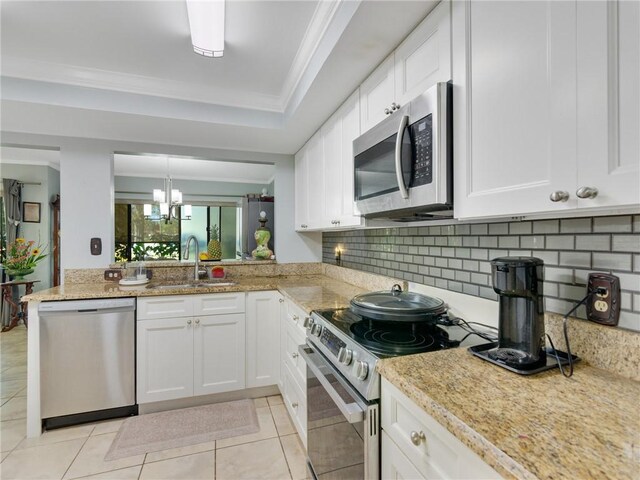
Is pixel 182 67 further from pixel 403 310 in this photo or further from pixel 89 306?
pixel 403 310

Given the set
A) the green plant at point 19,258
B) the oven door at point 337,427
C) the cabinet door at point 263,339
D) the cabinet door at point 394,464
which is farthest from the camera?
the green plant at point 19,258

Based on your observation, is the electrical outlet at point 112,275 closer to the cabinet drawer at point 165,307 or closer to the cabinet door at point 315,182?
the cabinet drawer at point 165,307

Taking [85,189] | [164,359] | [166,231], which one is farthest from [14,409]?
[166,231]

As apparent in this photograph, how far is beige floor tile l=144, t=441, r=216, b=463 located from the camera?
6.21ft

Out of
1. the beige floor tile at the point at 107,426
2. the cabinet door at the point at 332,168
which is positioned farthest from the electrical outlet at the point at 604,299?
the beige floor tile at the point at 107,426

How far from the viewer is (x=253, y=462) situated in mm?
1858

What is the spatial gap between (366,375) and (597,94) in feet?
3.18

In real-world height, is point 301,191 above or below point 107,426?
above

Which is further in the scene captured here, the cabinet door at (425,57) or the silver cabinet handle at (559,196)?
the cabinet door at (425,57)

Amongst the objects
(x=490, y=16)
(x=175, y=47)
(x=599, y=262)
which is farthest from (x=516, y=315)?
(x=175, y=47)

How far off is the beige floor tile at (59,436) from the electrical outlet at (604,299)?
283cm

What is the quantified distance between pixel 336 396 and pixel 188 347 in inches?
64.6

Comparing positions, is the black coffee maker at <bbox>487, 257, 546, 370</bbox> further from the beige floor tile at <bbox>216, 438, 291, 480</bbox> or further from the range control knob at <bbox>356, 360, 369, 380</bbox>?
the beige floor tile at <bbox>216, 438, 291, 480</bbox>

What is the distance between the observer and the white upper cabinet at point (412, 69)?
1.18 m
